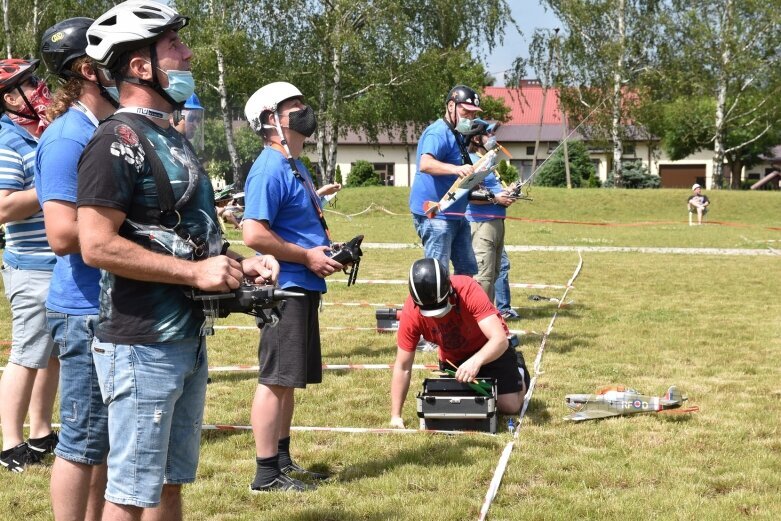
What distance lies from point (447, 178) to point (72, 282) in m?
4.63

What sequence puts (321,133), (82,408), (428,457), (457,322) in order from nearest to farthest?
(82,408) → (428,457) → (457,322) → (321,133)

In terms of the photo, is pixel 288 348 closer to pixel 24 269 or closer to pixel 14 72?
pixel 24 269

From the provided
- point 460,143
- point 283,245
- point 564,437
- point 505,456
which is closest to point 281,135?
point 283,245

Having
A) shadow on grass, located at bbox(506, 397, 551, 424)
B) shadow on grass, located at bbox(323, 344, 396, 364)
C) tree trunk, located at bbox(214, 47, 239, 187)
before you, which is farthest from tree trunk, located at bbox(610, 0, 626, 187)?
shadow on grass, located at bbox(506, 397, 551, 424)

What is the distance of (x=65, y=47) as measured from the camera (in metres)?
3.61

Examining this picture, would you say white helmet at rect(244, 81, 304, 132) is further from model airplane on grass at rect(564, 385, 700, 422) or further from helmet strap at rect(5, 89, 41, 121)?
model airplane on grass at rect(564, 385, 700, 422)

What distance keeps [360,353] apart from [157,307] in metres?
6.00

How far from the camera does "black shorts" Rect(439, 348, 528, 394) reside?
6246mm

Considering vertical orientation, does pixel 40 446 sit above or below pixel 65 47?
below

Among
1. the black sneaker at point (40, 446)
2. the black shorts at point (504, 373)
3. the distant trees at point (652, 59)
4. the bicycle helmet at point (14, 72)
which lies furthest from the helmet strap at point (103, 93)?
the distant trees at point (652, 59)

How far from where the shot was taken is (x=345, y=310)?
1166cm

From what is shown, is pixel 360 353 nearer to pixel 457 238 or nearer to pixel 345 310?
pixel 457 238

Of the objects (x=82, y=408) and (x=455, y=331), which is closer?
(x=82, y=408)

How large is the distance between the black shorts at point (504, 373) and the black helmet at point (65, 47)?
3.40 m
